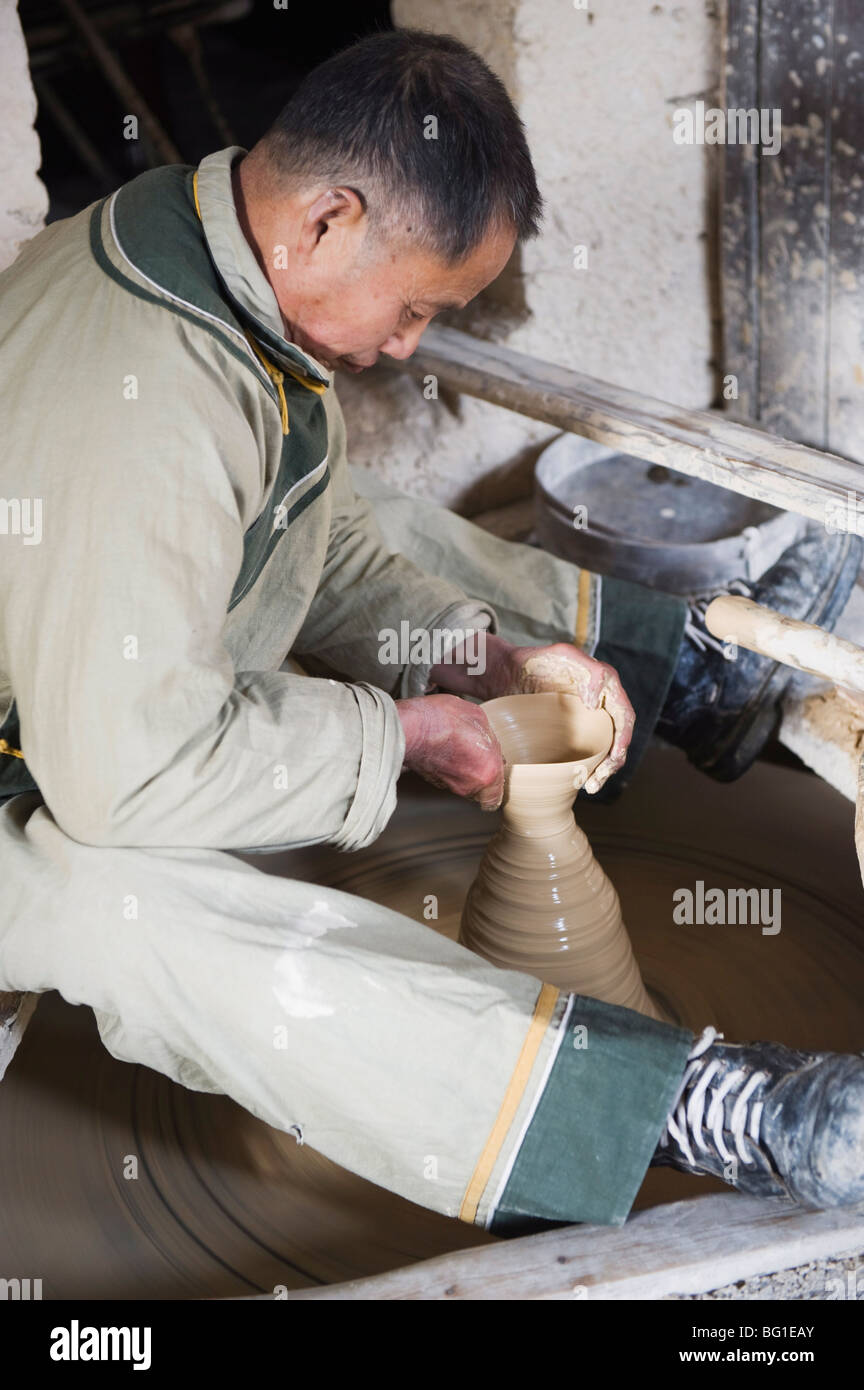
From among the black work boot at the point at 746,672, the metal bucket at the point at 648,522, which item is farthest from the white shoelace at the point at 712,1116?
the metal bucket at the point at 648,522

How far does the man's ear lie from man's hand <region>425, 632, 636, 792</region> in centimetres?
66

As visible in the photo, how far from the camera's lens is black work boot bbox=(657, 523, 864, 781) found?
7.30 ft

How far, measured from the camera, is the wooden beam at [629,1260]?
4.64 feet

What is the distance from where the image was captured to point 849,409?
2.75m

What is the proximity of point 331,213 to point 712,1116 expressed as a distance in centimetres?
106

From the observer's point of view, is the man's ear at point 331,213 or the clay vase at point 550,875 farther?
the clay vase at point 550,875

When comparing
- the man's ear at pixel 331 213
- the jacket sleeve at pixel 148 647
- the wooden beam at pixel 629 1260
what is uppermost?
the man's ear at pixel 331 213

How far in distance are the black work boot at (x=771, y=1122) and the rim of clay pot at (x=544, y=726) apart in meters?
0.44

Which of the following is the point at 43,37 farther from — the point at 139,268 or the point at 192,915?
the point at 192,915
